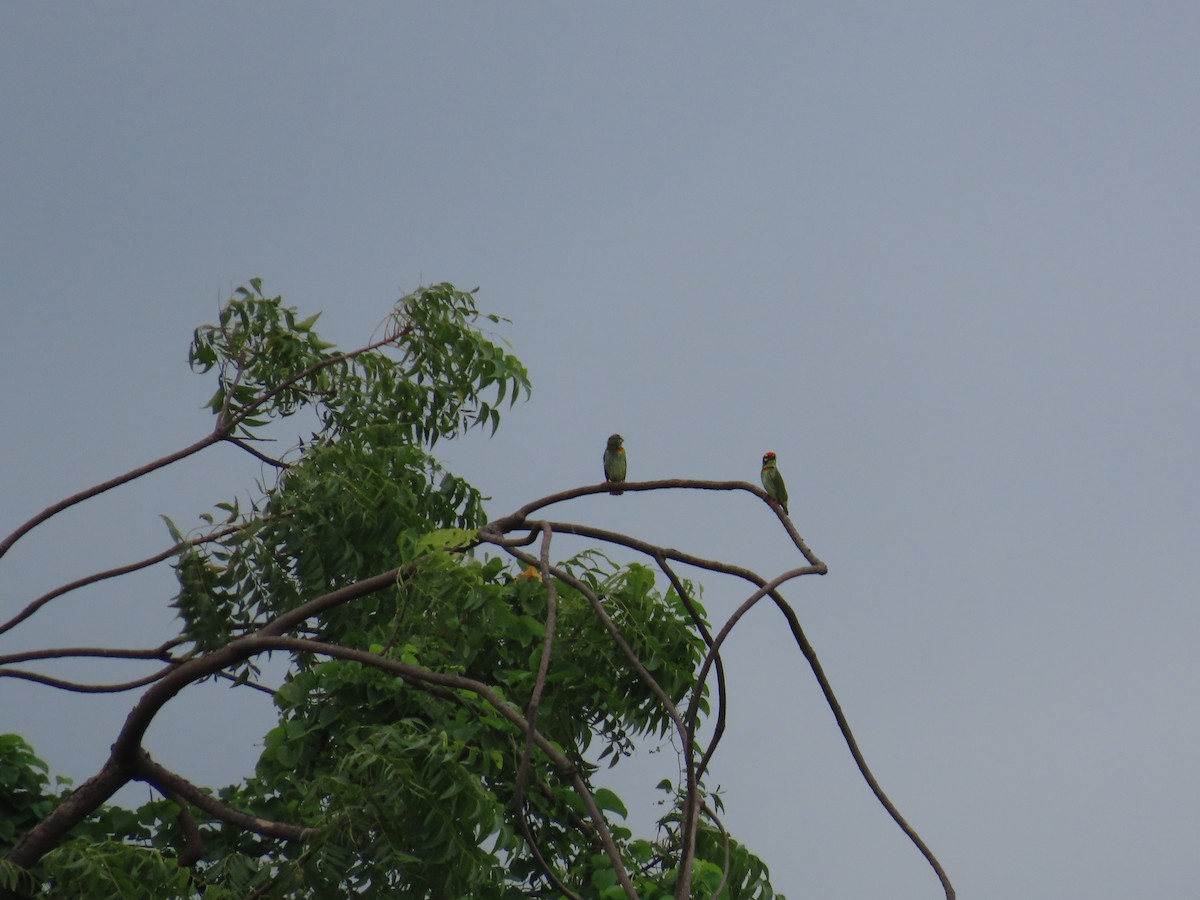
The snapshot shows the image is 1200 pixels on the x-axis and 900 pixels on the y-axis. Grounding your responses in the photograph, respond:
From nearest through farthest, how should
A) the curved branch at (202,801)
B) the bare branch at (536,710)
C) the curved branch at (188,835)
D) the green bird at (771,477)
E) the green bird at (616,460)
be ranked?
the bare branch at (536,710) < the curved branch at (202,801) < the curved branch at (188,835) < the green bird at (771,477) < the green bird at (616,460)

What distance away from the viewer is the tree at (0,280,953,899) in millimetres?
5965

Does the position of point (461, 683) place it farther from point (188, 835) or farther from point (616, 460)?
point (616, 460)

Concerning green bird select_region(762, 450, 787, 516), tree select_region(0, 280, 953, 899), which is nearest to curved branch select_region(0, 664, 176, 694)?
tree select_region(0, 280, 953, 899)

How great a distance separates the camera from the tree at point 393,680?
19.6 ft

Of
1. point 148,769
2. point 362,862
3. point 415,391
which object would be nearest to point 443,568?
point 362,862

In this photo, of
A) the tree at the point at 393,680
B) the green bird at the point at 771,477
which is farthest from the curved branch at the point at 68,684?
the green bird at the point at 771,477

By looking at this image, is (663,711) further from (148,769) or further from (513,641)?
(148,769)

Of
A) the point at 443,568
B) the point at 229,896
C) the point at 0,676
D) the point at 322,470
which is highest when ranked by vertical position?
the point at 322,470

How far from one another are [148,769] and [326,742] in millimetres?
997

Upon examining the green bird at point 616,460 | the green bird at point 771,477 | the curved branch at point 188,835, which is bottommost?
the curved branch at point 188,835

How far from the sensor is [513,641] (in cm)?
826

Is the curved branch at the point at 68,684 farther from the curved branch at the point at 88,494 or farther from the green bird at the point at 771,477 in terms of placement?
the green bird at the point at 771,477

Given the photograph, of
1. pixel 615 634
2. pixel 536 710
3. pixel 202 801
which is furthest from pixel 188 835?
pixel 536 710

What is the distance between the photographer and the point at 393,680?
7.66 metres
